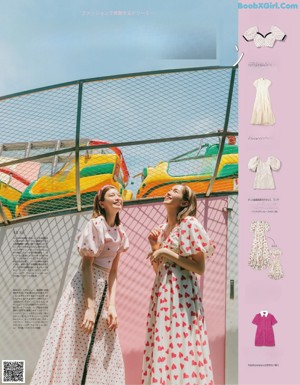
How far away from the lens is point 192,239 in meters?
2.13

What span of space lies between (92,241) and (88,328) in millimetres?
322

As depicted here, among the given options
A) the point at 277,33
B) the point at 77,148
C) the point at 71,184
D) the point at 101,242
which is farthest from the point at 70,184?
the point at 277,33

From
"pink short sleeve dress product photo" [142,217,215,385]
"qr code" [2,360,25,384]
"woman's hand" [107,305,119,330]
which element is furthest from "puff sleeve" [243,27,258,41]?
"qr code" [2,360,25,384]

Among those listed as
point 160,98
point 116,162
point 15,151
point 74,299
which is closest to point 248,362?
point 74,299

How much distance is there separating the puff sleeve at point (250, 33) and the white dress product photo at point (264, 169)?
0.53 m

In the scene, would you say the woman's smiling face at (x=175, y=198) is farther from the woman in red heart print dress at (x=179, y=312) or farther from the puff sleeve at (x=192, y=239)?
the puff sleeve at (x=192, y=239)

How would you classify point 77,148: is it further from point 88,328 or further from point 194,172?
point 88,328

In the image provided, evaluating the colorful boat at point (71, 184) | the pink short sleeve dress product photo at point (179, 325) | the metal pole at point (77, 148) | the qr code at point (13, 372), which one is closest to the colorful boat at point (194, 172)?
the colorful boat at point (71, 184)

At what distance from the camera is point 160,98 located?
2578 millimetres

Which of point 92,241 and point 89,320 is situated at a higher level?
point 92,241

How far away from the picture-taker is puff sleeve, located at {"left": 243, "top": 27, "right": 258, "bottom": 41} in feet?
8.14

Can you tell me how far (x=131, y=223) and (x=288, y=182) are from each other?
774mm

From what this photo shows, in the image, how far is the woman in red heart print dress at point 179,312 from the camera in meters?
2.09

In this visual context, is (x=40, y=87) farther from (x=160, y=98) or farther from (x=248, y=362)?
(x=248, y=362)
